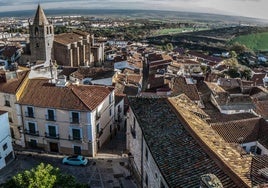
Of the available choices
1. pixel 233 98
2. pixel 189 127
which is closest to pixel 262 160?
pixel 189 127

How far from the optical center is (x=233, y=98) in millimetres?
44500

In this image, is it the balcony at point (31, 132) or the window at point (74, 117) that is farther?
the balcony at point (31, 132)

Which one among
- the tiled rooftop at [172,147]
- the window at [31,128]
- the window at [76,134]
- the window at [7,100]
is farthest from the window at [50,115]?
the tiled rooftop at [172,147]

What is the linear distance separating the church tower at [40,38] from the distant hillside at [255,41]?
126 meters

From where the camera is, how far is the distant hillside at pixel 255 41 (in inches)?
6836

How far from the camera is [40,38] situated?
78062 mm

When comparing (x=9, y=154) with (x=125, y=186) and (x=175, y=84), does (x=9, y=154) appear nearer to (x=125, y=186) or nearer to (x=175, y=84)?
(x=125, y=186)

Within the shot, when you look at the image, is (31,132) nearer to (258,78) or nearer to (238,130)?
(238,130)

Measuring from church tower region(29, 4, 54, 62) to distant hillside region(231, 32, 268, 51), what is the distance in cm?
12605

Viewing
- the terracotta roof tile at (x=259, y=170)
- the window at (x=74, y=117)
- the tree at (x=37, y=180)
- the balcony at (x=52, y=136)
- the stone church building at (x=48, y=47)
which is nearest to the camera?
the terracotta roof tile at (x=259, y=170)

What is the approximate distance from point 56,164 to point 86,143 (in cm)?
401

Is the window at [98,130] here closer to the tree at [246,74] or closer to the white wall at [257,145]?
the white wall at [257,145]

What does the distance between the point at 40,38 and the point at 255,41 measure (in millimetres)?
138413

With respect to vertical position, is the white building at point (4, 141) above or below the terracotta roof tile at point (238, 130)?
below
